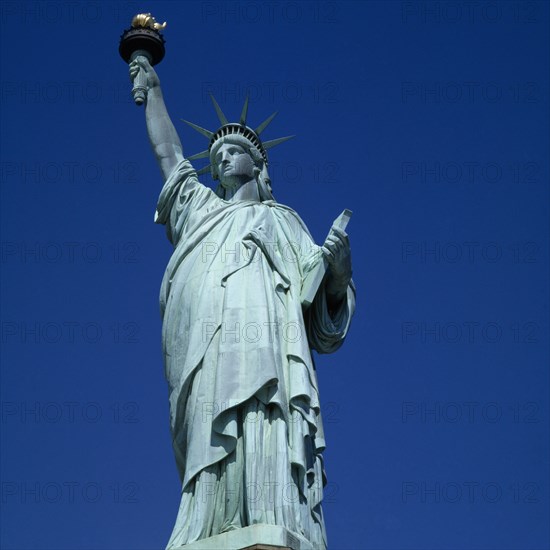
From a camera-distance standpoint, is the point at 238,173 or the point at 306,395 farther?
the point at 238,173

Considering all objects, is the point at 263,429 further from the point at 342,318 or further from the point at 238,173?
the point at 238,173

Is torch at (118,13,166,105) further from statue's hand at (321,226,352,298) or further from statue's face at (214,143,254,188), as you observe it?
statue's hand at (321,226,352,298)

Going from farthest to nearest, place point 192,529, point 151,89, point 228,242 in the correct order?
point 151,89 → point 228,242 → point 192,529

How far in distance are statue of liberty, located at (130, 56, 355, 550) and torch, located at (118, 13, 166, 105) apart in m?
0.58

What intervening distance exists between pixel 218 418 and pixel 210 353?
103 cm

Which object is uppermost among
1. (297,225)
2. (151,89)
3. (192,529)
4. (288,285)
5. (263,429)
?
(151,89)

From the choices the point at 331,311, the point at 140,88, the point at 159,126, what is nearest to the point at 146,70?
the point at 140,88

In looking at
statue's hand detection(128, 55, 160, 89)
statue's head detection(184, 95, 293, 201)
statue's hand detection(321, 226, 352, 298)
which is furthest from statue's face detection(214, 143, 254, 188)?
statue's hand detection(321, 226, 352, 298)

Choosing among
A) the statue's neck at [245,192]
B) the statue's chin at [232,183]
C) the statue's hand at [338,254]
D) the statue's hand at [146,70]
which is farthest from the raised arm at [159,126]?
the statue's hand at [338,254]

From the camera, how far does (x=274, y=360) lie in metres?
17.4

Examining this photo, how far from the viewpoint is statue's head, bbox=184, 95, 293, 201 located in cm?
1998

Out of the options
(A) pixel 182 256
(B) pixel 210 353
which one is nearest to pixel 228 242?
(A) pixel 182 256

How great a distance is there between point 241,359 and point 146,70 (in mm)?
5484

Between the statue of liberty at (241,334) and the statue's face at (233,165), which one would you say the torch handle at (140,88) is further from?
the statue's face at (233,165)
